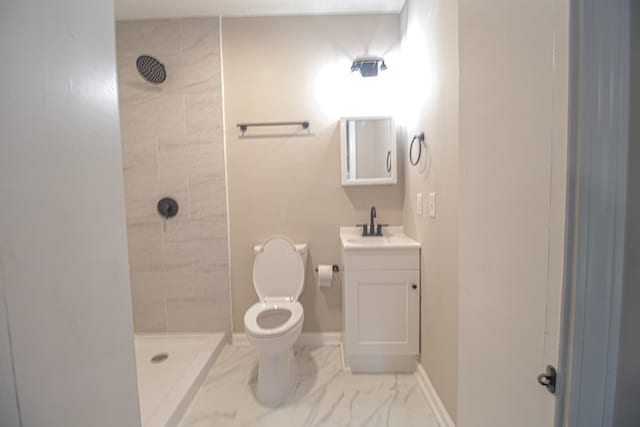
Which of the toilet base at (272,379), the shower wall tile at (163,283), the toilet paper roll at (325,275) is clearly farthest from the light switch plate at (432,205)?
the shower wall tile at (163,283)

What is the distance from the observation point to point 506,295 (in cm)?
70

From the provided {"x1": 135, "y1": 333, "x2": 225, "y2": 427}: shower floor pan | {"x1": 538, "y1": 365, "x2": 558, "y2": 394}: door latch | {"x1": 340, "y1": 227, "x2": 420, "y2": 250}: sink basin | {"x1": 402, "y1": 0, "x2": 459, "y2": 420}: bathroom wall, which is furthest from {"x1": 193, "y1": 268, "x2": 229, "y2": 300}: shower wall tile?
{"x1": 538, "y1": 365, "x2": 558, "y2": 394}: door latch

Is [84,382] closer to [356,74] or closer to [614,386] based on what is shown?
[614,386]

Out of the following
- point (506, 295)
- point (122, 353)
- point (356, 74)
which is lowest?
point (122, 353)

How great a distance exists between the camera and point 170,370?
193cm

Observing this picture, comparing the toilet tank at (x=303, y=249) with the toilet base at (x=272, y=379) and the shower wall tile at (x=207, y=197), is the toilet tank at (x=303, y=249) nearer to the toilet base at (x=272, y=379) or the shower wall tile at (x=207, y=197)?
the shower wall tile at (x=207, y=197)

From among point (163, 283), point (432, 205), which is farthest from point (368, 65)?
point (163, 283)

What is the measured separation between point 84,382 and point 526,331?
37.4 inches

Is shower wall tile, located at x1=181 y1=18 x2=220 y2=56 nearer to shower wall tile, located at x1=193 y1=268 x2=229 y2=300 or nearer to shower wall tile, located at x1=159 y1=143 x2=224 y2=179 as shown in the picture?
shower wall tile, located at x1=159 y1=143 x2=224 y2=179

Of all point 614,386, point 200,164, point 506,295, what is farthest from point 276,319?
point 614,386

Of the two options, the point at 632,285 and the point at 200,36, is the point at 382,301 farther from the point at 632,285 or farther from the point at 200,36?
the point at 200,36

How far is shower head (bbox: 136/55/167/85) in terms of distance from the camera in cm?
212

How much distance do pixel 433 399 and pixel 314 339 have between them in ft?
3.24

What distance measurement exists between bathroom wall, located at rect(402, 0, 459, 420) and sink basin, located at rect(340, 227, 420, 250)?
0.12 m
